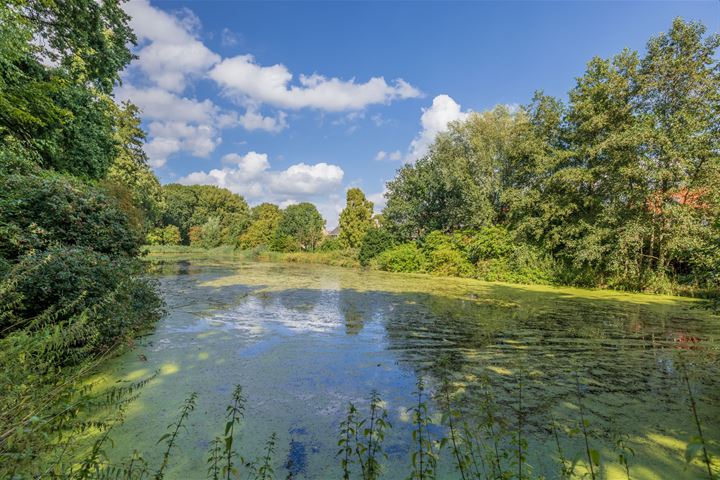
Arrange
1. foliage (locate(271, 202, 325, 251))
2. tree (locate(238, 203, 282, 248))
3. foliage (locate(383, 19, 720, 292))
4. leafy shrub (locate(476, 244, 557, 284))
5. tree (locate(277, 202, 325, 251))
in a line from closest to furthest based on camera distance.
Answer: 1. foliage (locate(383, 19, 720, 292))
2. leafy shrub (locate(476, 244, 557, 284))
3. foliage (locate(271, 202, 325, 251))
4. tree (locate(277, 202, 325, 251))
5. tree (locate(238, 203, 282, 248))

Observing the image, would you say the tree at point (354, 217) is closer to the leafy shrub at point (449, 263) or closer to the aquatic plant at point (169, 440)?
the leafy shrub at point (449, 263)

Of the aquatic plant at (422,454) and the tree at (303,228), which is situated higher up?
the tree at (303,228)

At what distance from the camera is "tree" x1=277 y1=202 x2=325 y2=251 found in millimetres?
39438

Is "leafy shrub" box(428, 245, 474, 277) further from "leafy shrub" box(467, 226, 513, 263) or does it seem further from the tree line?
the tree line

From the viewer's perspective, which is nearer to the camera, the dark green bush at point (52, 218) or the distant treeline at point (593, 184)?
the dark green bush at point (52, 218)

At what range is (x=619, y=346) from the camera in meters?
Answer: 5.32

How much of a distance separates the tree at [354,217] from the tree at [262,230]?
1226cm

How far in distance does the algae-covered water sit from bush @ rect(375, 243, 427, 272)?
11.9 meters

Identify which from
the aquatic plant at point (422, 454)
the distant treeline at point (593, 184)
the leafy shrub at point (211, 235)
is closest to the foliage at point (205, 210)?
the leafy shrub at point (211, 235)

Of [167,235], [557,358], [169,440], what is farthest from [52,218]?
[167,235]

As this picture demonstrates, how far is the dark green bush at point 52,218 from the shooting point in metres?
4.19

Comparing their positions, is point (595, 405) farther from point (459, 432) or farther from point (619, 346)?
point (619, 346)

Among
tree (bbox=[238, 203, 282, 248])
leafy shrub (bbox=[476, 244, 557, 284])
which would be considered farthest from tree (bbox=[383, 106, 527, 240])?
Answer: tree (bbox=[238, 203, 282, 248])

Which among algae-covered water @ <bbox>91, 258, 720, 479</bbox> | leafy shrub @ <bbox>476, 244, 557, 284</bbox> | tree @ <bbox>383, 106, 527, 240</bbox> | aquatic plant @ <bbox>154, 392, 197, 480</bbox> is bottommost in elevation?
algae-covered water @ <bbox>91, 258, 720, 479</bbox>
